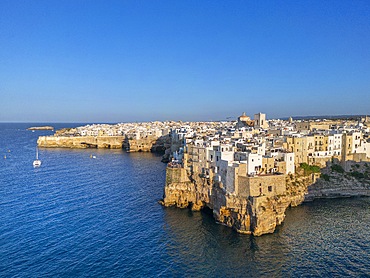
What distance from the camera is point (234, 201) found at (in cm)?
3184

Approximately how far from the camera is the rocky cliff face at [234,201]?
30531 mm

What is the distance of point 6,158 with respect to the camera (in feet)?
264

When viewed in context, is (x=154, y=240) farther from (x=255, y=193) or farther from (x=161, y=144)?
(x=161, y=144)

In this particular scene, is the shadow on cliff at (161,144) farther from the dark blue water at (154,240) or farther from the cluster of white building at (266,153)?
the dark blue water at (154,240)

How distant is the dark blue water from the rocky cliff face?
1028 millimetres

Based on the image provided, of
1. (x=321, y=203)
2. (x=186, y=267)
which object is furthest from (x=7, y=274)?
(x=321, y=203)

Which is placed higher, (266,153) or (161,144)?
(266,153)

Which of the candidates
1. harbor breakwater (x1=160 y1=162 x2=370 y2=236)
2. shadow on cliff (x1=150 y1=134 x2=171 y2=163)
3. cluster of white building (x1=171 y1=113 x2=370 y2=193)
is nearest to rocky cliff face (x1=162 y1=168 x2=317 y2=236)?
harbor breakwater (x1=160 y1=162 x2=370 y2=236)

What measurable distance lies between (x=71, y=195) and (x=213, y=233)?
2260cm

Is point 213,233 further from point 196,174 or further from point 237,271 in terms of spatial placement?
point 196,174

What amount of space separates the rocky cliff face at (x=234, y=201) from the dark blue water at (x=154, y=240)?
1028 millimetres

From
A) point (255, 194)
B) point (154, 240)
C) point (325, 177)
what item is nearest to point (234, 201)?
point (255, 194)

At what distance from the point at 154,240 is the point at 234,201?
27.3ft

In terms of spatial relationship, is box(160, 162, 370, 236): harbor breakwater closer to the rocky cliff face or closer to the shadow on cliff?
the rocky cliff face
